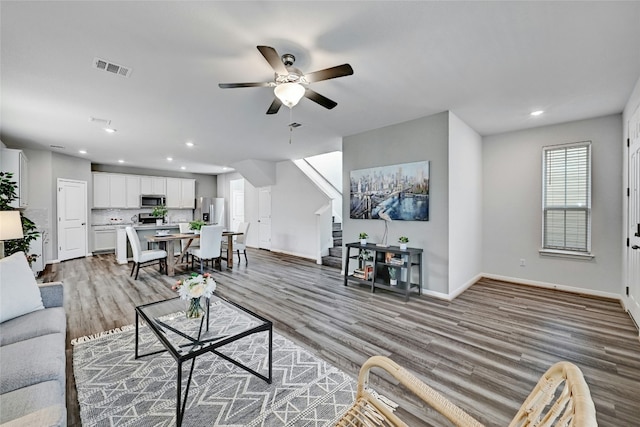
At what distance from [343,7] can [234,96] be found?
183 cm

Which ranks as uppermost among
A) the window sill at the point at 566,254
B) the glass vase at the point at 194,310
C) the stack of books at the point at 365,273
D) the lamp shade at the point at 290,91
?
the lamp shade at the point at 290,91

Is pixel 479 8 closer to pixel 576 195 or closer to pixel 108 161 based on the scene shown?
pixel 576 195

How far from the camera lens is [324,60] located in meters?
2.39

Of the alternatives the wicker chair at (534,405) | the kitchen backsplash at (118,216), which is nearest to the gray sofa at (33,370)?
the wicker chair at (534,405)

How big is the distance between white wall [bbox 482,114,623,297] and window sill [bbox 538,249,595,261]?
Answer: 0.05 metres

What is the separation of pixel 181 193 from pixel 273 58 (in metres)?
8.56

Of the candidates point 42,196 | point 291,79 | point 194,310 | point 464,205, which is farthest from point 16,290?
point 42,196

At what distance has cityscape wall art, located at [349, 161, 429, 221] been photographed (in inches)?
154

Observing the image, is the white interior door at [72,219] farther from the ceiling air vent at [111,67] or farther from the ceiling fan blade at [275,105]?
the ceiling fan blade at [275,105]

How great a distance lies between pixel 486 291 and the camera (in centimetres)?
408

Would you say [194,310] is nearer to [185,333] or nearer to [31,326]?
[185,333]

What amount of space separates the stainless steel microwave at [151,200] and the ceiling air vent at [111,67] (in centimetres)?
683

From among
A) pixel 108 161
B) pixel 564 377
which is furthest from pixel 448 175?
pixel 108 161

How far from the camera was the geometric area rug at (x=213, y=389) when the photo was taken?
1621 millimetres
